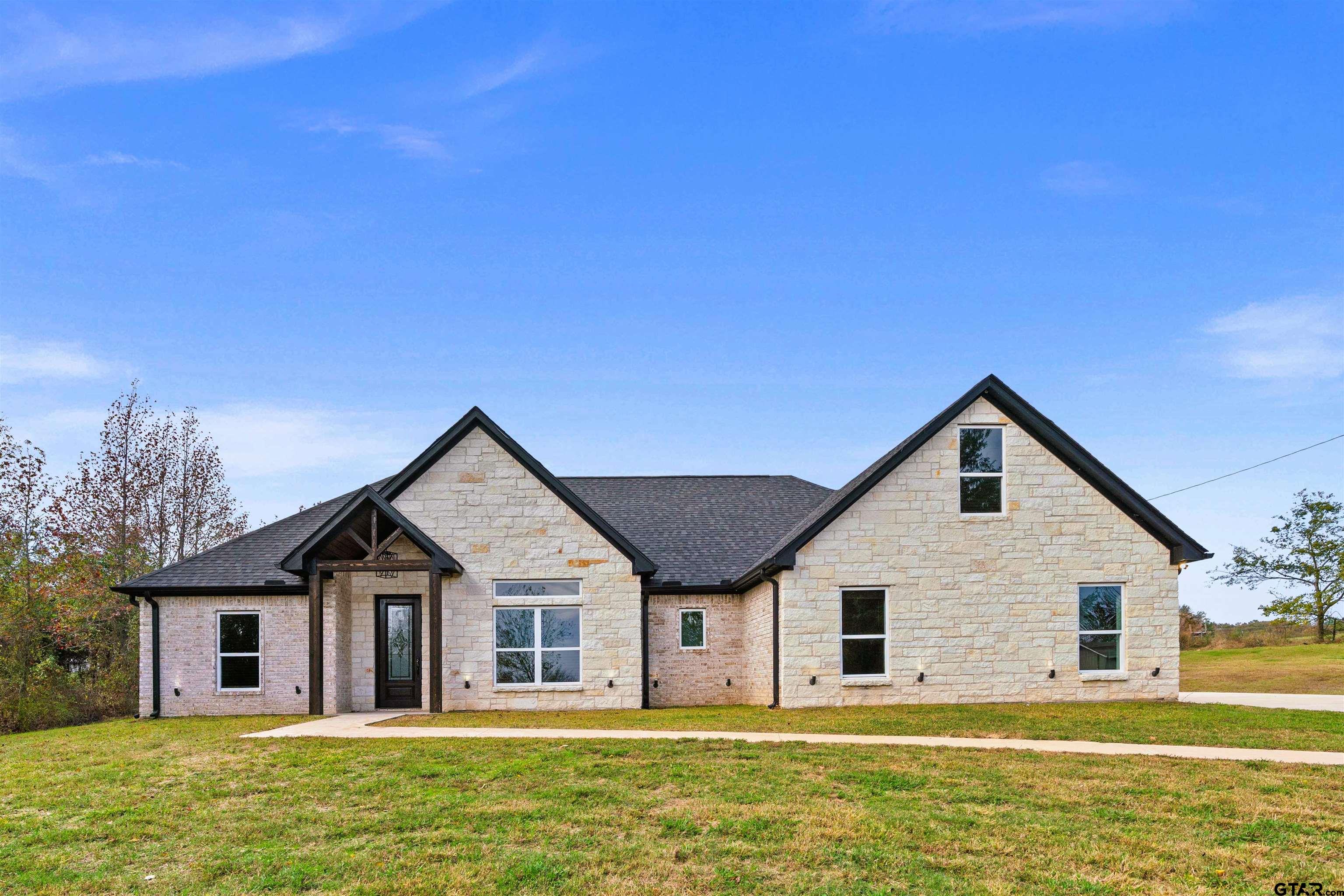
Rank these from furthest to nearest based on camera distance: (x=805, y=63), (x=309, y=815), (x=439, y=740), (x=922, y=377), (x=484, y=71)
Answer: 1. (x=922, y=377)
2. (x=805, y=63)
3. (x=484, y=71)
4. (x=439, y=740)
5. (x=309, y=815)

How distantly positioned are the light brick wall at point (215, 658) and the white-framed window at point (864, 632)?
10.4 m

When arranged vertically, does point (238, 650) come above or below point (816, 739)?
above

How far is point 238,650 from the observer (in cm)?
1961

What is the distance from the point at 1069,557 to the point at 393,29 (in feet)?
50.9

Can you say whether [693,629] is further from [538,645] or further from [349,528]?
[349,528]

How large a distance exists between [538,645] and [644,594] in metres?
2.41

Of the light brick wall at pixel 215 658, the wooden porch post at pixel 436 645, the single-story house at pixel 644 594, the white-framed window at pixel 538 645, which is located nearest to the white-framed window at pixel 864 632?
the single-story house at pixel 644 594

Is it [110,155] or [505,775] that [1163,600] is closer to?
[505,775]

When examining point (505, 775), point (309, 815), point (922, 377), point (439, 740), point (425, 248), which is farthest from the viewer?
point (922, 377)

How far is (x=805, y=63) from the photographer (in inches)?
730

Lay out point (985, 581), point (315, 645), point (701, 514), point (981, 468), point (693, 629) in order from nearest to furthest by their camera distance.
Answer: point (315, 645) → point (985, 581) → point (981, 468) → point (693, 629) → point (701, 514)

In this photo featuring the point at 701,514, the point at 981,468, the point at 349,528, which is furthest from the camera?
the point at 701,514

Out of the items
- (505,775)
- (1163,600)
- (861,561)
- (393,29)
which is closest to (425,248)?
(393,29)

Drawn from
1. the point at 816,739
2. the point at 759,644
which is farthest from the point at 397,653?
the point at 816,739
